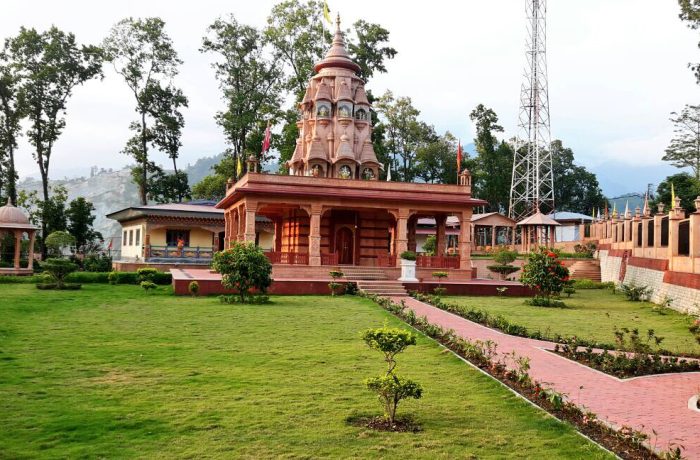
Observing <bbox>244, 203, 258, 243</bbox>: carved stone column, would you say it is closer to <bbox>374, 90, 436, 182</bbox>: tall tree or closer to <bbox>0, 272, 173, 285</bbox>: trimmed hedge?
<bbox>0, 272, 173, 285</bbox>: trimmed hedge

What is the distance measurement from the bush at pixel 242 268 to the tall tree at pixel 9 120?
27416mm

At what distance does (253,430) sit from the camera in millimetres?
6340

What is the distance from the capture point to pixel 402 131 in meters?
56.8

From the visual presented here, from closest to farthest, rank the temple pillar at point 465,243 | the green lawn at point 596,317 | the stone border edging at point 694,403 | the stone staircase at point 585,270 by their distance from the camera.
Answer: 1. the stone border edging at point 694,403
2. the green lawn at point 596,317
3. the temple pillar at point 465,243
4. the stone staircase at point 585,270

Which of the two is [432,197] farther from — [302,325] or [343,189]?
[302,325]

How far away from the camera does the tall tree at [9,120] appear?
3994 centimetres

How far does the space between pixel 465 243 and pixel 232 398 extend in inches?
849

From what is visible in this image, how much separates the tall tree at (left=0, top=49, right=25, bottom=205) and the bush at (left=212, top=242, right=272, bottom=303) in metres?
27.4

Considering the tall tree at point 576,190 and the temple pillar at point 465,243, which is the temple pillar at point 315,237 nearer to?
the temple pillar at point 465,243

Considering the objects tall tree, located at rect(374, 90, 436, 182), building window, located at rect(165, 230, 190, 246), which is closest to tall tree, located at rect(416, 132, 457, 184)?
tall tree, located at rect(374, 90, 436, 182)

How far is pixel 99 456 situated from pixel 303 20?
41.4 meters

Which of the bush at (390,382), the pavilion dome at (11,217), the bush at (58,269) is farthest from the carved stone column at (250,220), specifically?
the bush at (390,382)

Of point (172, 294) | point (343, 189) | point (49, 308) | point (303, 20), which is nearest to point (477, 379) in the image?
point (49, 308)

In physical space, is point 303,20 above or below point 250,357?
above
